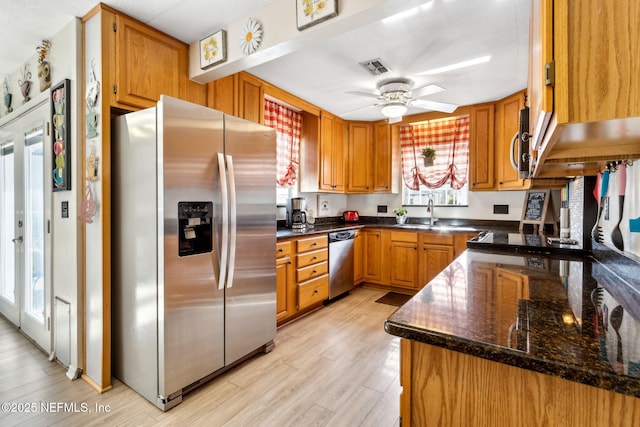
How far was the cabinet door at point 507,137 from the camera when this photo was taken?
3.24m

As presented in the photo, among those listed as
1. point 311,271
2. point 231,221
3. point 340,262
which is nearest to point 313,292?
point 311,271

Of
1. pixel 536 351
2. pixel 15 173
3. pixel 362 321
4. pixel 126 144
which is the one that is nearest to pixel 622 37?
pixel 536 351

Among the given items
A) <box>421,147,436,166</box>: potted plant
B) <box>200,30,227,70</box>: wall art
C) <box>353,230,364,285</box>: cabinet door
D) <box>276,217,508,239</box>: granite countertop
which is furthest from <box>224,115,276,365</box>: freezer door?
<box>421,147,436,166</box>: potted plant

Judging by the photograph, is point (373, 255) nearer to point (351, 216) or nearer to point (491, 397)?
point (351, 216)

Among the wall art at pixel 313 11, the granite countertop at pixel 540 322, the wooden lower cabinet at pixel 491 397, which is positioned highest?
the wall art at pixel 313 11

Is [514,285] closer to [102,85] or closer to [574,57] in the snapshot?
[574,57]

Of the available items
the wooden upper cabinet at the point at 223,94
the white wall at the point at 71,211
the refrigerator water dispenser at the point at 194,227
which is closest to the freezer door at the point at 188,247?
the refrigerator water dispenser at the point at 194,227

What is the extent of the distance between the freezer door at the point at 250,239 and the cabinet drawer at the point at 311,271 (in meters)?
0.57

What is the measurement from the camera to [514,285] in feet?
3.70

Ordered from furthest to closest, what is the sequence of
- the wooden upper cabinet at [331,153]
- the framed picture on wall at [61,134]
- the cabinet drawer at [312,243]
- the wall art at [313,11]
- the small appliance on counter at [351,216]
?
the small appliance on counter at [351,216] < the wooden upper cabinet at [331,153] < the cabinet drawer at [312,243] < the framed picture on wall at [61,134] < the wall art at [313,11]

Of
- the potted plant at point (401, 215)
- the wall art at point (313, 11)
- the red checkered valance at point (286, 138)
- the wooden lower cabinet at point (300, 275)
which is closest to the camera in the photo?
the wall art at point (313, 11)

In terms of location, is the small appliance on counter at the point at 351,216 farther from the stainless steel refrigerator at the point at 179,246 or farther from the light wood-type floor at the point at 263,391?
the stainless steel refrigerator at the point at 179,246

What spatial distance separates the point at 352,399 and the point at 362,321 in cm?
124

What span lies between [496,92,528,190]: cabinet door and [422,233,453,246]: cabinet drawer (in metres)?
0.81
